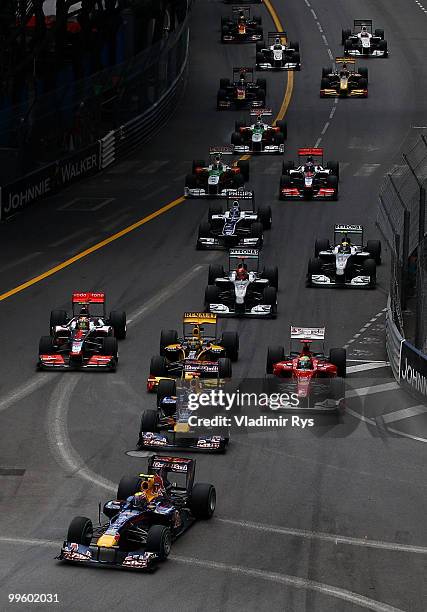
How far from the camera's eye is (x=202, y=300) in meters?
44.6

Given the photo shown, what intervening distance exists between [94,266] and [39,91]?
96.3 ft

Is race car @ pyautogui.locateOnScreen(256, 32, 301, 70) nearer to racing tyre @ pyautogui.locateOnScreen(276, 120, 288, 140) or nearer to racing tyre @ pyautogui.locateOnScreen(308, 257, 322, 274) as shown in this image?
racing tyre @ pyautogui.locateOnScreen(276, 120, 288, 140)

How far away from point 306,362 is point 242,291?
24.9 feet

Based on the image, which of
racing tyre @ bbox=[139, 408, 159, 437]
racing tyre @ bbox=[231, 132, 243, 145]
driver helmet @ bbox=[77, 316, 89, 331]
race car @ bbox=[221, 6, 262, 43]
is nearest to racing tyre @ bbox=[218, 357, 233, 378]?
racing tyre @ bbox=[139, 408, 159, 437]

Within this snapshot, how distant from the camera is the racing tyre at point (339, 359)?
35.9 m

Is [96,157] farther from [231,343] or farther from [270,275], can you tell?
[231,343]

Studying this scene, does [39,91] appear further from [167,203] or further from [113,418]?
[113,418]

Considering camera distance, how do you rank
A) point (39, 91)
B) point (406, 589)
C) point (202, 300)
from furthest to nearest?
point (39, 91)
point (202, 300)
point (406, 589)

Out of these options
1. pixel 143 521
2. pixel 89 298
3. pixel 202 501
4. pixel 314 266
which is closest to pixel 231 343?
pixel 89 298

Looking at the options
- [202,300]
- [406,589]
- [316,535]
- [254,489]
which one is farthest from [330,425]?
[202,300]

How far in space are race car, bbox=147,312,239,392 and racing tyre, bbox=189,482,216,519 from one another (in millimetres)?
6741

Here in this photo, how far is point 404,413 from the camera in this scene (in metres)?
34.0

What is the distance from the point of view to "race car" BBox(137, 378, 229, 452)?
31531mm
